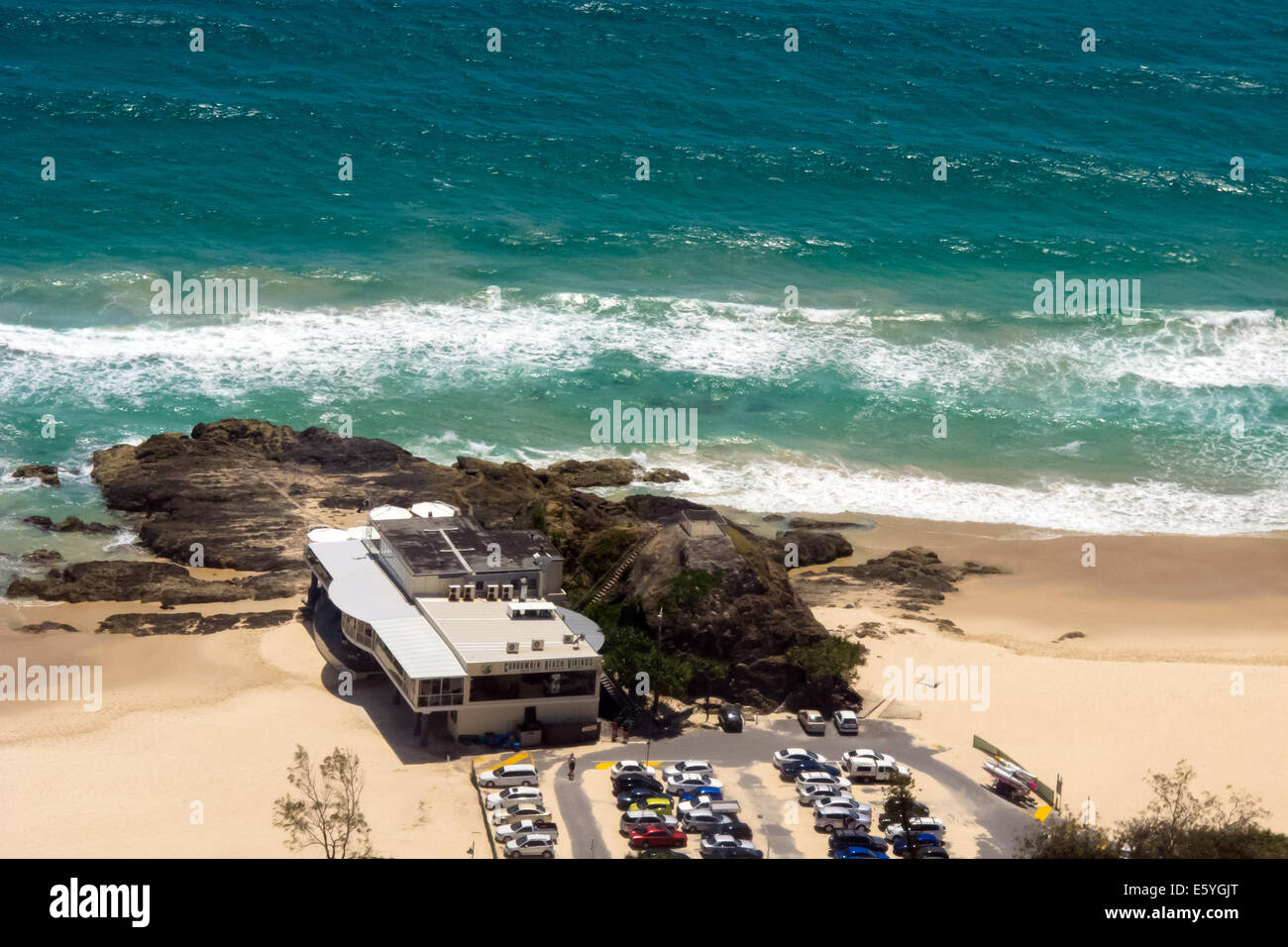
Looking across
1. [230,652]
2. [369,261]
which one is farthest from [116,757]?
[369,261]

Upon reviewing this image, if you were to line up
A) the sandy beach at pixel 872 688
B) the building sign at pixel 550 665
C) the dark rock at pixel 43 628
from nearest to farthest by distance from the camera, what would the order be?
1. the sandy beach at pixel 872 688
2. the building sign at pixel 550 665
3. the dark rock at pixel 43 628

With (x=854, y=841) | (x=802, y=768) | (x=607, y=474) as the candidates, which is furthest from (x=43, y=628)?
(x=854, y=841)

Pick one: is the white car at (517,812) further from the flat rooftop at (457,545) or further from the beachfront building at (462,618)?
the flat rooftop at (457,545)

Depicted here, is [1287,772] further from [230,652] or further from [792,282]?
[792,282]

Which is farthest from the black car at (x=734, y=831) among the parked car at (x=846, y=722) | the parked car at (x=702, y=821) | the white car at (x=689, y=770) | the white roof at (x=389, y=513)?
the white roof at (x=389, y=513)

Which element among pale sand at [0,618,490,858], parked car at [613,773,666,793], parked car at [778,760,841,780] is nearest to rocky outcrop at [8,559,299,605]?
pale sand at [0,618,490,858]

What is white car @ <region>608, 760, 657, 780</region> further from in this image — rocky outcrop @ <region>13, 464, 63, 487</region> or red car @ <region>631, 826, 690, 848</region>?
rocky outcrop @ <region>13, 464, 63, 487</region>
